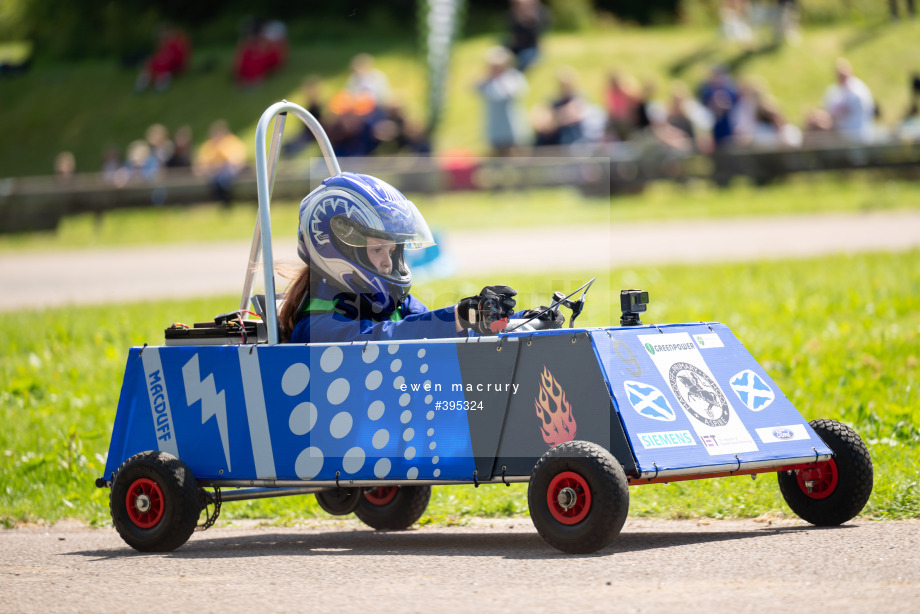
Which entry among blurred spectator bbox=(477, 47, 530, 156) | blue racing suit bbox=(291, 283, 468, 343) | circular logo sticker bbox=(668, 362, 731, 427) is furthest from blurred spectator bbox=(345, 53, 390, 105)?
circular logo sticker bbox=(668, 362, 731, 427)

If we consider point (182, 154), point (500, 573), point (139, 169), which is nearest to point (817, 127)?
point (182, 154)

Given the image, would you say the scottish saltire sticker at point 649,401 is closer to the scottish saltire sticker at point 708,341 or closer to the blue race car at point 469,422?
the blue race car at point 469,422

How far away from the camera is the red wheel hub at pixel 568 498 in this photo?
530 centimetres

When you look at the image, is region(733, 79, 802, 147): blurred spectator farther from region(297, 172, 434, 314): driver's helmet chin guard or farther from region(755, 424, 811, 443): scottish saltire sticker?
region(755, 424, 811, 443): scottish saltire sticker

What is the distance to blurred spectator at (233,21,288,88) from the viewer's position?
1421 inches

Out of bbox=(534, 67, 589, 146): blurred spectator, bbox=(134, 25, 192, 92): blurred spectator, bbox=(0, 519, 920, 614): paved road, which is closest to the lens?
bbox=(0, 519, 920, 614): paved road

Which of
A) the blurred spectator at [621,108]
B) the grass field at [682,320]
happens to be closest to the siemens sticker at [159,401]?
the grass field at [682,320]

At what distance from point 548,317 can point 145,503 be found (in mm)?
2040

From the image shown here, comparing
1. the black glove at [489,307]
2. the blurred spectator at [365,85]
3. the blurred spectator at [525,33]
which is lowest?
the black glove at [489,307]

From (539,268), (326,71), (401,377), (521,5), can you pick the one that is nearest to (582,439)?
(401,377)

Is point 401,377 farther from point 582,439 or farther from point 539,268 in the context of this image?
point 539,268

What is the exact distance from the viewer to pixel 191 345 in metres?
6.59

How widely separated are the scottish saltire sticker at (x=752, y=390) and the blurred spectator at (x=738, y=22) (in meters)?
29.3

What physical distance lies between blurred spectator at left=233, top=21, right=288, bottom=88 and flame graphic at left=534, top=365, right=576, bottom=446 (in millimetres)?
A: 31537
